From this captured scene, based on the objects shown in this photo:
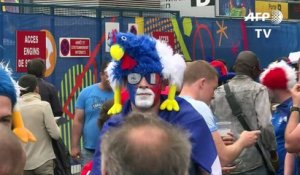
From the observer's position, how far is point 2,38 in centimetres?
1152

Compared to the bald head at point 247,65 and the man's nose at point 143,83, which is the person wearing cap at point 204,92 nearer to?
the man's nose at point 143,83

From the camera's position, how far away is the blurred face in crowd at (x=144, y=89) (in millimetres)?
3841

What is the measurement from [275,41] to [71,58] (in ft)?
20.0

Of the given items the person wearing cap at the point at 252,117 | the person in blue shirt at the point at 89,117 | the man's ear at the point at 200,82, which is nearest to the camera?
the man's ear at the point at 200,82

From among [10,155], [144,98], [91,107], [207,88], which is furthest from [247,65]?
[10,155]

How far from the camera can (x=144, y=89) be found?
3869 mm

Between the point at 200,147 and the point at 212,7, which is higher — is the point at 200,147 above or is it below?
below

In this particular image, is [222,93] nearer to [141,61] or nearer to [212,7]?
[141,61]

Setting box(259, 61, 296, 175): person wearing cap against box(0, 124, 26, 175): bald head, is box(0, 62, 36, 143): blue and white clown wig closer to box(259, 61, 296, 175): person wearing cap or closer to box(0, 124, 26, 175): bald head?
box(0, 124, 26, 175): bald head

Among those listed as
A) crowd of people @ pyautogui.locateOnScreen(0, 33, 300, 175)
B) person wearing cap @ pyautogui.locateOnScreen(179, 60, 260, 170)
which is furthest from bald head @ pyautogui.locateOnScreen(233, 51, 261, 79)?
person wearing cap @ pyautogui.locateOnScreen(179, 60, 260, 170)

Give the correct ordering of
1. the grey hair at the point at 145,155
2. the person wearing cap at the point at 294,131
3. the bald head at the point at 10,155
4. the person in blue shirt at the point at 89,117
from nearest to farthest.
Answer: the grey hair at the point at 145,155, the bald head at the point at 10,155, the person wearing cap at the point at 294,131, the person in blue shirt at the point at 89,117

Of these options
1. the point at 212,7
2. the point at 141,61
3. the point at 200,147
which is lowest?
the point at 200,147

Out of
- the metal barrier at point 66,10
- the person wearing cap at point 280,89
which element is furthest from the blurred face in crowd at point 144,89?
the metal barrier at point 66,10

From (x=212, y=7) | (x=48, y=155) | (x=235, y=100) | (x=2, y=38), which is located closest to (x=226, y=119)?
(x=235, y=100)
